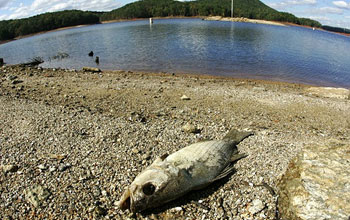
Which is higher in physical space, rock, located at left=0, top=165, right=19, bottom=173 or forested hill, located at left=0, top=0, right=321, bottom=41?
forested hill, located at left=0, top=0, right=321, bottom=41

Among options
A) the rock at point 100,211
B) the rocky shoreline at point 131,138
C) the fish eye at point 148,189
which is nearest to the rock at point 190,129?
the rocky shoreline at point 131,138

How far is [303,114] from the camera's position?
1164 centimetres

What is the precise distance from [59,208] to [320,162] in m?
6.39

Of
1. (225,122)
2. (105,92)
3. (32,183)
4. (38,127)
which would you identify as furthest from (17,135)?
(225,122)

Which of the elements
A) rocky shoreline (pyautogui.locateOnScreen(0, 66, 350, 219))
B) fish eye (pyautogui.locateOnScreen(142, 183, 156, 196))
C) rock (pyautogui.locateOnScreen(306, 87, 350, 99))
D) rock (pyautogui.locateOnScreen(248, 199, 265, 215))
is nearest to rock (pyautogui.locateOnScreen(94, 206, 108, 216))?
rocky shoreline (pyautogui.locateOnScreen(0, 66, 350, 219))

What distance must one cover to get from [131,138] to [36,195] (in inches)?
134

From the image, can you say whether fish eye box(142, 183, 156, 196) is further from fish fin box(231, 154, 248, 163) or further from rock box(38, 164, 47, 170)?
rock box(38, 164, 47, 170)

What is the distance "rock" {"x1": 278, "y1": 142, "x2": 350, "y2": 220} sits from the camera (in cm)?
432

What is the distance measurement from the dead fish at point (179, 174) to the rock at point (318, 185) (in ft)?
5.29

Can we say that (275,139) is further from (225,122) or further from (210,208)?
(210,208)

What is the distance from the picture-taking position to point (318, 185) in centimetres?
477

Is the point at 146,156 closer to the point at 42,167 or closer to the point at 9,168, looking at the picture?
the point at 42,167

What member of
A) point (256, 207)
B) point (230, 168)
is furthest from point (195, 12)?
point (256, 207)

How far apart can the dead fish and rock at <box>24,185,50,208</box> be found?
201 centimetres
